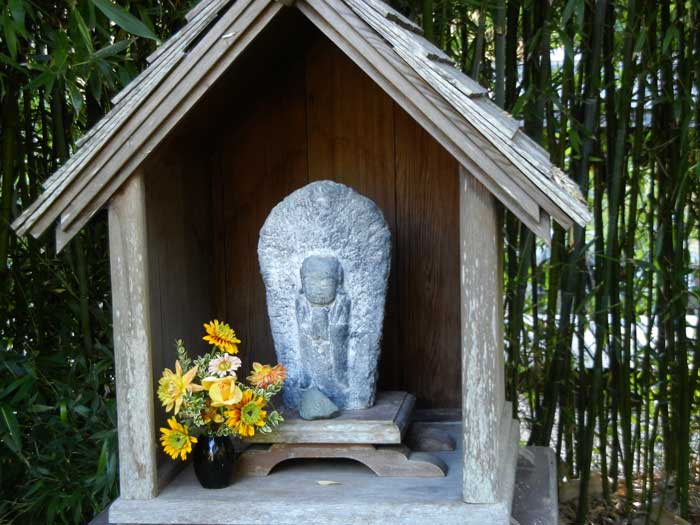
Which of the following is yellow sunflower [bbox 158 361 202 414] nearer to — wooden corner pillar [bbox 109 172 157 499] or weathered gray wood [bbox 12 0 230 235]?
wooden corner pillar [bbox 109 172 157 499]

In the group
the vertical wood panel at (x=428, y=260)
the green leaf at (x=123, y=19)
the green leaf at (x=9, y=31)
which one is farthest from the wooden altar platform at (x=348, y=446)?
the green leaf at (x=9, y=31)

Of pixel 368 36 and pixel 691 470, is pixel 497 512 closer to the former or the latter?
pixel 368 36

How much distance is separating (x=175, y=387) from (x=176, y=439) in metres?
0.11

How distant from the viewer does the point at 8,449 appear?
2.60 m

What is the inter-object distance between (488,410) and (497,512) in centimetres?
20

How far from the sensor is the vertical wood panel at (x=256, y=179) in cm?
245

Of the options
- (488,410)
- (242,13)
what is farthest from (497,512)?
(242,13)

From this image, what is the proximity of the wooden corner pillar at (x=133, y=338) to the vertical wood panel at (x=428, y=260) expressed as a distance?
0.82 metres

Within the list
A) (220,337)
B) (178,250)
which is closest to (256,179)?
(178,250)

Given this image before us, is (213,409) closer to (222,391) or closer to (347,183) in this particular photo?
(222,391)

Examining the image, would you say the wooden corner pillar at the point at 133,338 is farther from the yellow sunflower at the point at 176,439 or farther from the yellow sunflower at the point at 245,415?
the yellow sunflower at the point at 245,415

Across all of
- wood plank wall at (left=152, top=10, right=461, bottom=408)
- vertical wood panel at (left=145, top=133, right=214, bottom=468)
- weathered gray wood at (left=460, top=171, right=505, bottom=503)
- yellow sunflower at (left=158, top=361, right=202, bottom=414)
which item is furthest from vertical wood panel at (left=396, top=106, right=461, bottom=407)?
yellow sunflower at (left=158, top=361, right=202, bottom=414)

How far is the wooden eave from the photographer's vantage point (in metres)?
1.59

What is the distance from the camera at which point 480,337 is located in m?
1.71
